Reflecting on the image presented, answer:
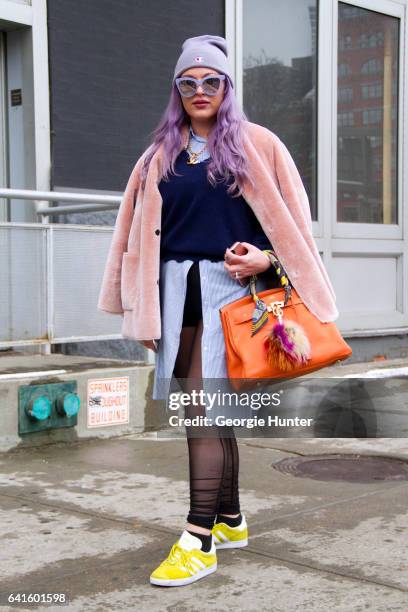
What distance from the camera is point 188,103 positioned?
3.39 m

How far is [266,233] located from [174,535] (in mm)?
1348

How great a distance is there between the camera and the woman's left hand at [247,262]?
321cm

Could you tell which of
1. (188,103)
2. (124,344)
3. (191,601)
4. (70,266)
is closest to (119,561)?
(191,601)

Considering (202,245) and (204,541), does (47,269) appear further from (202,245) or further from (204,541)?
(204,541)

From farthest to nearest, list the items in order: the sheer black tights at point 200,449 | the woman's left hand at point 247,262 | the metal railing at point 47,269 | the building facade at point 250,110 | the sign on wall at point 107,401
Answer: the building facade at point 250,110 → the sign on wall at point 107,401 → the metal railing at point 47,269 → the sheer black tights at point 200,449 → the woman's left hand at point 247,262

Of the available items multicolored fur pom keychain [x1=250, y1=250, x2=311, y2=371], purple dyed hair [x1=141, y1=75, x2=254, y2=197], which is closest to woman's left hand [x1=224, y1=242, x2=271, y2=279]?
multicolored fur pom keychain [x1=250, y1=250, x2=311, y2=371]

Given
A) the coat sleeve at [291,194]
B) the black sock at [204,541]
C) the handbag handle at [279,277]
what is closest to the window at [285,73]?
the coat sleeve at [291,194]

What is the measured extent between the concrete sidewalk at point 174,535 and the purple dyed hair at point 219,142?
1.42 meters

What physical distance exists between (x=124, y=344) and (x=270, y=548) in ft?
11.5

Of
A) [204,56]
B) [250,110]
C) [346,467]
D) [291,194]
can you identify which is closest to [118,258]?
[291,194]

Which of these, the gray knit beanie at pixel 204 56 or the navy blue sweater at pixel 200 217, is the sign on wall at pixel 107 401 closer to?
the navy blue sweater at pixel 200 217

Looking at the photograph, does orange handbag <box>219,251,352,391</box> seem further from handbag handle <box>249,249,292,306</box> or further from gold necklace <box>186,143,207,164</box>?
gold necklace <box>186,143,207,164</box>

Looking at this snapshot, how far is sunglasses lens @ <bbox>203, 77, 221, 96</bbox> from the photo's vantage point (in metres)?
3.35

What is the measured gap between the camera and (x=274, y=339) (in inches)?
123
